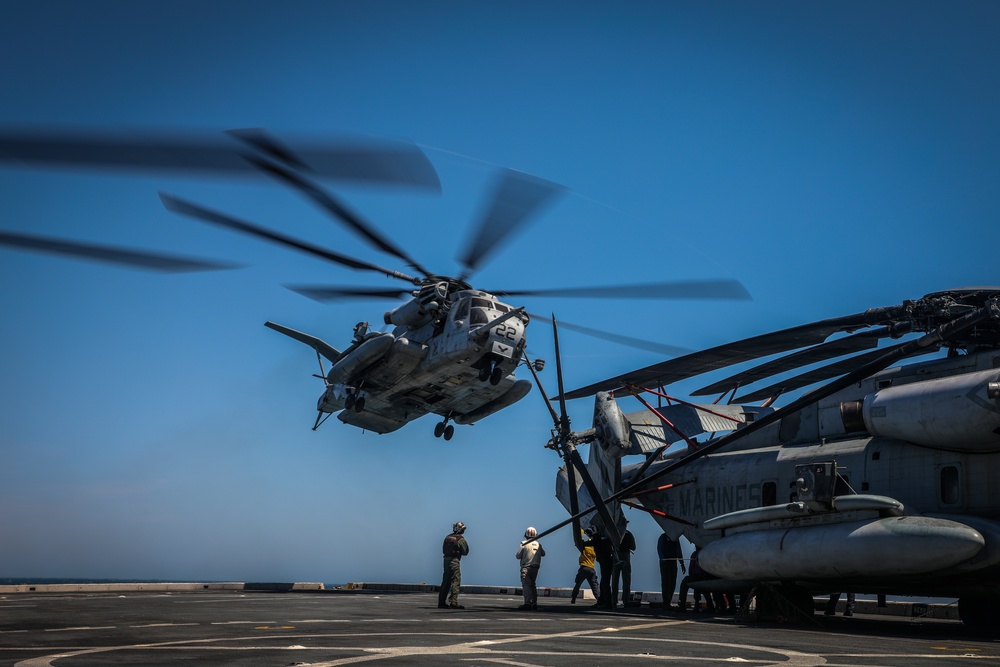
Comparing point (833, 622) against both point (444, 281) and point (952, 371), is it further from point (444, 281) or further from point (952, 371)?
point (444, 281)

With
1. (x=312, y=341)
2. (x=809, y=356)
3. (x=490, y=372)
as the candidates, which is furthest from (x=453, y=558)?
(x=312, y=341)

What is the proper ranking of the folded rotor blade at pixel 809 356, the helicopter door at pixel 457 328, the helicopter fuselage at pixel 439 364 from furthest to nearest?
the helicopter fuselage at pixel 439 364, the helicopter door at pixel 457 328, the folded rotor blade at pixel 809 356

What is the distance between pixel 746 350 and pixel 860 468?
3.25 m

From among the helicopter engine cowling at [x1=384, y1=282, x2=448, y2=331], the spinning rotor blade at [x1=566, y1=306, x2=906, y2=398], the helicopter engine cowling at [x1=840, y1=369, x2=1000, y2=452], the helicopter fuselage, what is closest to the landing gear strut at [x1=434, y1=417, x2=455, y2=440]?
the helicopter fuselage

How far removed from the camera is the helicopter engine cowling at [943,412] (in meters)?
14.5

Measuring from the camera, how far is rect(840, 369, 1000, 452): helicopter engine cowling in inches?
569

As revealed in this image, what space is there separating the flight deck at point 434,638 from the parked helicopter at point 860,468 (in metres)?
1.02

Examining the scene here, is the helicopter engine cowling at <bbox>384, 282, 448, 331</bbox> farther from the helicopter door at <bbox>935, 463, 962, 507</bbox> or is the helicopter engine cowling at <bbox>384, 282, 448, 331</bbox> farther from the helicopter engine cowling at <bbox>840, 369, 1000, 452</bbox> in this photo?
the helicopter door at <bbox>935, 463, 962, 507</bbox>

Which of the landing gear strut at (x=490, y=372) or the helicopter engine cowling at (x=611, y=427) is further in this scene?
the landing gear strut at (x=490, y=372)

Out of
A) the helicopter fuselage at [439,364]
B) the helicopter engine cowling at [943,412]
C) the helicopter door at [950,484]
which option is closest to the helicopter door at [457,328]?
the helicopter fuselage at [439,364]

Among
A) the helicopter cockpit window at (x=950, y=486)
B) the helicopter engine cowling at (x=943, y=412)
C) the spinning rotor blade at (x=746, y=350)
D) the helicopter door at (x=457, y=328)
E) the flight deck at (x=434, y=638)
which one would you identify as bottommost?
the flight deck at (x=434, y=638)

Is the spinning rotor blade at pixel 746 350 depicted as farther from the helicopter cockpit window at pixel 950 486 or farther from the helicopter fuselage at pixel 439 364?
the helicopter fuselage at pixel 439 364

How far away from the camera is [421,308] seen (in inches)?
1027

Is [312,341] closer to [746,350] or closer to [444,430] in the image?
[444,430]
